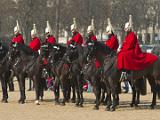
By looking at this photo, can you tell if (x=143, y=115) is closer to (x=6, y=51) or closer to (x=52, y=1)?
(x=6, y=51)

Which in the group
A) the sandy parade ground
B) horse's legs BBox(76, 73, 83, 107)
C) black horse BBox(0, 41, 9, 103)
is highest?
black horse BBox(0, 41, 9, 103)

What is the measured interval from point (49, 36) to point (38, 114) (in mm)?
5293

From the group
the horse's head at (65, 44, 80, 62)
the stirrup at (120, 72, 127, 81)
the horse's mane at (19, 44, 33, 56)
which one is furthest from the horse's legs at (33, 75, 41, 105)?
the stirrup at (120, 72, 127, 81)

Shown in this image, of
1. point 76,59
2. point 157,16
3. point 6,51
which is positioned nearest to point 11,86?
point 6,51

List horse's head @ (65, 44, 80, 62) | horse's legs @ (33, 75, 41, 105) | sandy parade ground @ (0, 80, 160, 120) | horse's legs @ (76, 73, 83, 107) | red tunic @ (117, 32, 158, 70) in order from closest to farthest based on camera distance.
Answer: sandy parade ground @ (0, 80, 160, 120)
red tunic @ (117, 32, 158, 70)
horse's head @ (65, 44, 80, 62)
horse's legs @ (76, 73, 83, 107)
horse's legs @ (33, 75, 41, 105)

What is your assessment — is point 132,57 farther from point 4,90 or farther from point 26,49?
point 4,90

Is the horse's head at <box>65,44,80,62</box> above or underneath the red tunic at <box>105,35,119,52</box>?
underneath

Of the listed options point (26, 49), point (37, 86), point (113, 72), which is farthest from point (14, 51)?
point (113, 72)

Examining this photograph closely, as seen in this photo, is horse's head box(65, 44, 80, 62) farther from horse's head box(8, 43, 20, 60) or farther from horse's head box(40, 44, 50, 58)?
horse's head box(8, 43, 20, 60)

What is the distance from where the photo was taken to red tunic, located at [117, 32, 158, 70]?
21.2m

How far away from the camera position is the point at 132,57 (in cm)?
2139

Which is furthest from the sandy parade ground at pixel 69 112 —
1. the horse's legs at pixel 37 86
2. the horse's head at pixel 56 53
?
the horse's head at pixel 56 53

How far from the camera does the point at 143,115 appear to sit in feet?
64.0

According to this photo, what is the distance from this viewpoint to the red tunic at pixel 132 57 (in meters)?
21.2
